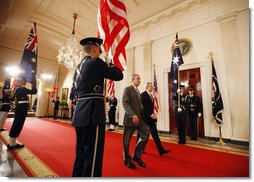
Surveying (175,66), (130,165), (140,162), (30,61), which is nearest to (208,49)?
(175,66)

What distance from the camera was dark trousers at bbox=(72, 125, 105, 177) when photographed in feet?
4.17

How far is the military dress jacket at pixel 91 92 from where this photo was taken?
134 centimetres

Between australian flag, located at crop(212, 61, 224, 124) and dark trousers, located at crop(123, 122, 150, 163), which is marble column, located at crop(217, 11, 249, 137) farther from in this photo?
dark trousers, located at crop(123, 122, 150, 163)

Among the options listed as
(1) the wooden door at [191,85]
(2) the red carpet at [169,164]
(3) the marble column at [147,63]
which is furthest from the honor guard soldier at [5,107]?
(1) the wooden door at [191,85]

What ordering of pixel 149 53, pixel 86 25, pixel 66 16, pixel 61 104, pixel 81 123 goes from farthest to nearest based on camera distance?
1. pixel 61 104
2. pixel 86 25
3. pixel 66 16
4. pixel 149 53
5. pixel 81 123

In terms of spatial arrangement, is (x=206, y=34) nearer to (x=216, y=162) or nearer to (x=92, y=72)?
(x=216, y=162)

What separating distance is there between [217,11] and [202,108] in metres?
3.46

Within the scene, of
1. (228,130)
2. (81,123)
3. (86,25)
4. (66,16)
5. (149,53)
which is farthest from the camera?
(86,25)

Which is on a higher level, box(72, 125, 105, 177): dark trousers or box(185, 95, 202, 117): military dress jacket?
box(185, 95, 202, 117): military dress jacket

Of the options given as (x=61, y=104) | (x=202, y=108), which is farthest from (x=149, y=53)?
(x=61, y=104)

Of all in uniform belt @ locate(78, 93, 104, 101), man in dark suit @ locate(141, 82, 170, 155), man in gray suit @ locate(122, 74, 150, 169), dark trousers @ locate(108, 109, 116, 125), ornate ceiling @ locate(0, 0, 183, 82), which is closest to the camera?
uniform belt @ locate(78, 93, 104, 101)

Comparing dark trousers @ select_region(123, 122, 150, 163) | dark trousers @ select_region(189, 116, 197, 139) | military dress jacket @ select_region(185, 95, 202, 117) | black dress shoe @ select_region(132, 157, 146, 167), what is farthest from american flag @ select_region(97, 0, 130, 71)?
Answer: dark trousers @ select_region(189, 116, 197, 139)

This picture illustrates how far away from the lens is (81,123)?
4.41ft

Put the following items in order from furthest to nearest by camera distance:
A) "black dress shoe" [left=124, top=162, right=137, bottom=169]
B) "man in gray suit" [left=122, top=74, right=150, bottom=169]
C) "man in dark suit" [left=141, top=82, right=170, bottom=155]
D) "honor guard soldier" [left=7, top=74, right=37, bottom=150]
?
1. "honor guard soldier" [left=7, top=74, right=37, bottom=150]
2. "man in dark suit" [left=141, top=82, right=170, bottom=155]
3. "man in gray suit" [left=122, top=74, right=150, bottom=169]
4. "black dress shoe" [left=124, top=162, right=137, bottom=169]
